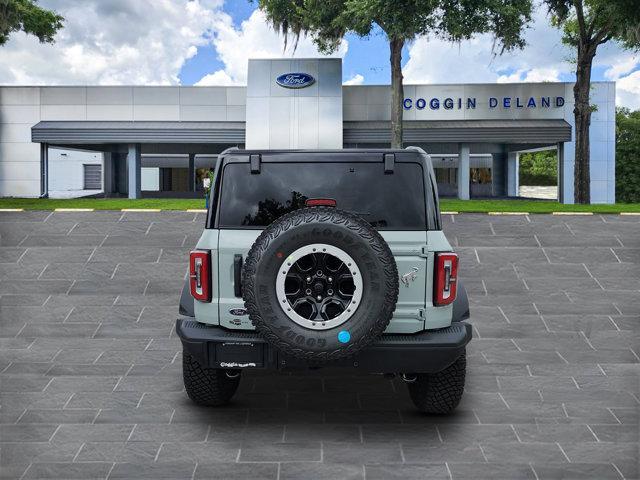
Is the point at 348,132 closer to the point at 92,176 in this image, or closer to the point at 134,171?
the point at 134,171

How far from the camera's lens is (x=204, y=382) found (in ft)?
21.7

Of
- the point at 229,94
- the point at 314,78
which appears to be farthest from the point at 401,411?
the point at 229,94

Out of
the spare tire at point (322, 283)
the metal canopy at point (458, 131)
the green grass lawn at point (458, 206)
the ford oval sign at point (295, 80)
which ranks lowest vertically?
the spare tire at point (322, 283)

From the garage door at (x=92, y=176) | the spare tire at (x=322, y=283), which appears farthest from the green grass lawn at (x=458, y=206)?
the garage door at (x=92, y=176)

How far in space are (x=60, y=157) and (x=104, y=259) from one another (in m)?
46.6

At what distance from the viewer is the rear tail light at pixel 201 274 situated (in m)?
5.90

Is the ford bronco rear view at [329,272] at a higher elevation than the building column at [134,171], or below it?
below

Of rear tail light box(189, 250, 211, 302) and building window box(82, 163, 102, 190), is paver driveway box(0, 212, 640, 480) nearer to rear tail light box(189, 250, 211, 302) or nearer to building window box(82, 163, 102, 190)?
rear tail light box(189, 250, 211, 302)

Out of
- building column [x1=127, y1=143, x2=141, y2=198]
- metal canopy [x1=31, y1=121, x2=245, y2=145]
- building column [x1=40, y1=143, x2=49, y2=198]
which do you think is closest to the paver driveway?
metal canopy [x1=31, y1=121, x2=245, y2=145]

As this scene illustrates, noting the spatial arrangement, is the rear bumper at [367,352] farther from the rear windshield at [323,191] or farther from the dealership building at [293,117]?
the dealership building at [293,117]

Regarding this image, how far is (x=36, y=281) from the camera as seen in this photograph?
12391 mm

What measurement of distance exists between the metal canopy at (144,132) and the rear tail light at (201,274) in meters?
32.6

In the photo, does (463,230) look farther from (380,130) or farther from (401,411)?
(380,130)

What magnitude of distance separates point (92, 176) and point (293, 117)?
27536 mm
